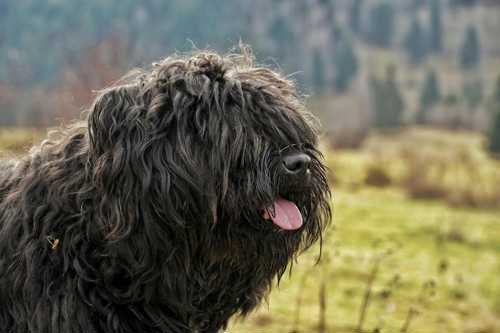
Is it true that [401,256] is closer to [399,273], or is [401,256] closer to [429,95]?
[399,273]

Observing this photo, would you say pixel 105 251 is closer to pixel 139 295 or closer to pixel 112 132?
pixel 139 295

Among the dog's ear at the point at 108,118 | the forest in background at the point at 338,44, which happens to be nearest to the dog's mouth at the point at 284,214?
the dog's ear at the point at 108,118

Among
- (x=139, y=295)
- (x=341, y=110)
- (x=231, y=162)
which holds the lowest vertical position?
(x=341, y=110)

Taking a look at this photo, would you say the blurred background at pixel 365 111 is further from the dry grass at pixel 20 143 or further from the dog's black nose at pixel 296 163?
the dog's black nose at pixel 296 163

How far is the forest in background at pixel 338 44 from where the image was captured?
2257 inches

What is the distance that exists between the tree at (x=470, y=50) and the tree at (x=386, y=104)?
21739mm

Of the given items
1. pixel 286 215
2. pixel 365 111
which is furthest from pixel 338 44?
pixel 286 215

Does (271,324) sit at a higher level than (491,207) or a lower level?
higher

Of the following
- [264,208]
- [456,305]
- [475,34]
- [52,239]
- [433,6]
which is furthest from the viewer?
[433,6]

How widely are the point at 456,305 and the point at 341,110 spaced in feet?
195

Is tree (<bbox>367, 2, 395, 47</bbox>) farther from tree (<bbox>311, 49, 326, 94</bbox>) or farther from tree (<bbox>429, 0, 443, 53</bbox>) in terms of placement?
tree (<bbox>311, 49, 326, 94</bbox>)

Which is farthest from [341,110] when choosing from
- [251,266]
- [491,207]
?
[251,266]

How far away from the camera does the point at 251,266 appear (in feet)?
12.0

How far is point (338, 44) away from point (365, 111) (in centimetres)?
→ 3813
